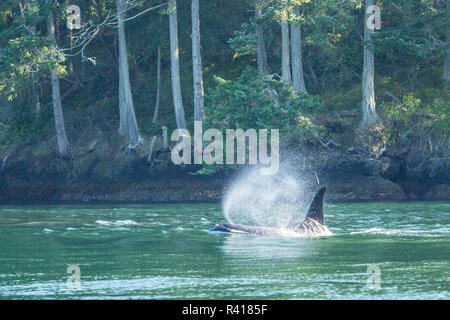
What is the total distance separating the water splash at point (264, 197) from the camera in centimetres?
3816

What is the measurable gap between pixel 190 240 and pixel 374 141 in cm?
2222

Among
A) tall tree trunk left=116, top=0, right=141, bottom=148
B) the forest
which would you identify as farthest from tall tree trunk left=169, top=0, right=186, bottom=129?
tall tree trunk left=116, top=0, right=141, bottom=148

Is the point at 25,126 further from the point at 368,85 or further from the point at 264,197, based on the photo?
the point at 368,85

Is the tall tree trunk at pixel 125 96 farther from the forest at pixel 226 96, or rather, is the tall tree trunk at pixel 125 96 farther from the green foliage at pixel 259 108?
the green foliage at pixel 259 108

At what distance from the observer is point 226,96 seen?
43.5 meters

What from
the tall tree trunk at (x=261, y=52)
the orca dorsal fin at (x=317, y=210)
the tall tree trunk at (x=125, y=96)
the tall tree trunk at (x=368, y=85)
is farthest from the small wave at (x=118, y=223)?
the tall tree trunk at (x=261, y=52)

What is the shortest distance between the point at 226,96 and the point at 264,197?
5791mm

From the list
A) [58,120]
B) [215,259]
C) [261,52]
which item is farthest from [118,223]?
[261,52]

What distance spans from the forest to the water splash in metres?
0.99

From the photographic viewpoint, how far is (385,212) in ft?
113

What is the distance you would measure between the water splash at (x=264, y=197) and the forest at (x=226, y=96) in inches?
38.8

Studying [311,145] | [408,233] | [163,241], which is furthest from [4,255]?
[311,145]

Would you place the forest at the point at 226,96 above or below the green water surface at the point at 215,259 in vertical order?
above
